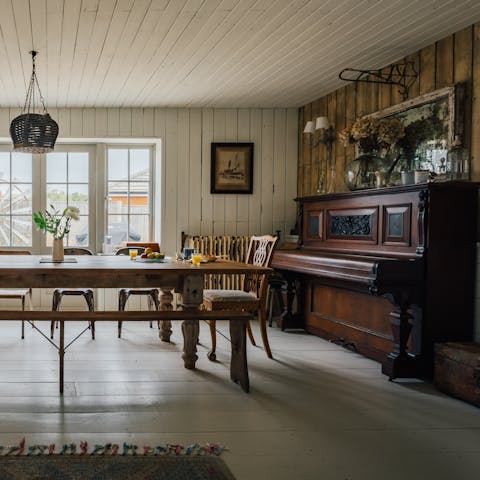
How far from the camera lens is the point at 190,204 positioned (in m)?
6.16

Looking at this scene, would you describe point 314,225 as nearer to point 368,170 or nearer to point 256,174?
point 368,170

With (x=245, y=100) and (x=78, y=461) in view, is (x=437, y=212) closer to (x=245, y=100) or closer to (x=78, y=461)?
(x=78, y=461)

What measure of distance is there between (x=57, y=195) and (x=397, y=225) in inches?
164

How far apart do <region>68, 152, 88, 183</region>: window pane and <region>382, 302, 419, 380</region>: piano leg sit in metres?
4.22

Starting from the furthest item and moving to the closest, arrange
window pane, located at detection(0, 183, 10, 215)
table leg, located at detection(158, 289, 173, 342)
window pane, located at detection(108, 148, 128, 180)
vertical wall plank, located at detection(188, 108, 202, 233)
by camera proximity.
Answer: window pane, located at detection(108, 148, 128, 180), window pane, located at detection(0, 183, 10, 215), vertical wall plank, located at detection(188, 108, 202, 233), table leg, located at detection(158, 289, 173, 342)

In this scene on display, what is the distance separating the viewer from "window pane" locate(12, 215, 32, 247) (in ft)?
20.5

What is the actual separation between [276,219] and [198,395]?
3404mm

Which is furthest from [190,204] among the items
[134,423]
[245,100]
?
[134,423]

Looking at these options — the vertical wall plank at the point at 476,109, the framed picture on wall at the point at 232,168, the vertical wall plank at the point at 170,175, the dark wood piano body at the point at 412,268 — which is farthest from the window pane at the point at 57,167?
the vertical wall plank at the point at 476,109

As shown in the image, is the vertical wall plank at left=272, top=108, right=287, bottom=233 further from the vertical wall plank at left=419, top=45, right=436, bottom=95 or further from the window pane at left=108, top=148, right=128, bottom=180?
the vertical wall plank at left=419, top=45, right=436, bottom=95

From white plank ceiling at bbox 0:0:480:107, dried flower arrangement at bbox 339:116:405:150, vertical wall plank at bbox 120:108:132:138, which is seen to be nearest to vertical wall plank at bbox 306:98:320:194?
white plank ceiling at bbox 0:0:480:107

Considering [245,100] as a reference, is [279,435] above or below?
below

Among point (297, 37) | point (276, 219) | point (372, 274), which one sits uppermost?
point (297, 37)

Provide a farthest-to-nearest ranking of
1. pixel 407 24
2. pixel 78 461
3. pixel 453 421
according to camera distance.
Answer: pixel 407 24 → pixel 453 421 → pixel 78 461
